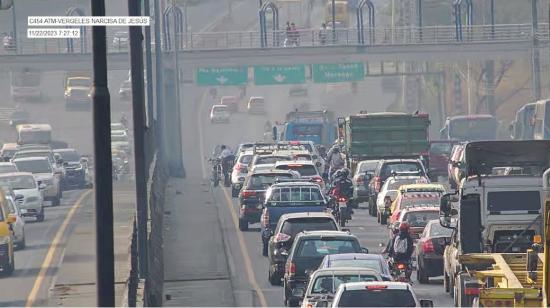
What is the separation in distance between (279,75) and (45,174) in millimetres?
41569

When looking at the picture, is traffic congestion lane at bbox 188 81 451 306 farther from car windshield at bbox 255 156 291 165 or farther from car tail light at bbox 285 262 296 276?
car windshield at bbox 255 156 291 165

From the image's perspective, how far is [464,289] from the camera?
81.6ft

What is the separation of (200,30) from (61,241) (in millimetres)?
102161

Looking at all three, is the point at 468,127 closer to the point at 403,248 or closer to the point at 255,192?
the point at 255,192

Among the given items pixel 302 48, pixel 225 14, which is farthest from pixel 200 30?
pixel 302 48

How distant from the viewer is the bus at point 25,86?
130875mm

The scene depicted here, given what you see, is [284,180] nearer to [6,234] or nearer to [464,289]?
[6,234]

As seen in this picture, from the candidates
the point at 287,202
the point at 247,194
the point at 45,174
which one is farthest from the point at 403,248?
the point at 45,174

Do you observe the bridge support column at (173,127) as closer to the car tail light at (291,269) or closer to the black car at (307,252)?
the black car at (307,252)

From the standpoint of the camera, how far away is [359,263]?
27.3 m

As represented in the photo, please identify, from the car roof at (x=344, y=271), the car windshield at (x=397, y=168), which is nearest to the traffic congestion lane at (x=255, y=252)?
the car windshield at (x=397, y=168)

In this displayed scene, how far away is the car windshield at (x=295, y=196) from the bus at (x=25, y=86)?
87455 millimetres

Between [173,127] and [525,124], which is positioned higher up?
[173,127]

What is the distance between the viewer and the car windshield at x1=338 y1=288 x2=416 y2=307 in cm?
2192
